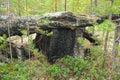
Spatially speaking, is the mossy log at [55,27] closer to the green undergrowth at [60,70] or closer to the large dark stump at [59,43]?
the large dark stump at [59,43]

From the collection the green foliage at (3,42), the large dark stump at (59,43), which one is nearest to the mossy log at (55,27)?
the large dark stump at (59,43)

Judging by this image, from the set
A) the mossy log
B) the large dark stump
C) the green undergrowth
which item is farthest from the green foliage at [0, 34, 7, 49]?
the large dark stump

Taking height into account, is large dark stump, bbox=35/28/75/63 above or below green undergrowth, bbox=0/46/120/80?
above

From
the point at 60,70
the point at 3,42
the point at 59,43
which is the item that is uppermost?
the point at 3,42

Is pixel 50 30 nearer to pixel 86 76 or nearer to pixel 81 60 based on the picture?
pixel 81 60

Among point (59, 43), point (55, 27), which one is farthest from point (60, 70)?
point (55, 27)

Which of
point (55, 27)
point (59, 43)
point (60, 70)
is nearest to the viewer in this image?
point (60, 70)

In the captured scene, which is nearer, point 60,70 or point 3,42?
point 60,70

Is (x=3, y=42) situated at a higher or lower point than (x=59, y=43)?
higher

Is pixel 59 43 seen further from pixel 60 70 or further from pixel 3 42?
pixel 3 42

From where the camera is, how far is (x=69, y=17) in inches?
429

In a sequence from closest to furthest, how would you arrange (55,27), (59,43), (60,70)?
(60,70)
(55,27)
(59,43)

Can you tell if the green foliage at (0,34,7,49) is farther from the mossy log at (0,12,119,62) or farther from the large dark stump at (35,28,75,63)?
the large dark stump at (35,28,75,63)

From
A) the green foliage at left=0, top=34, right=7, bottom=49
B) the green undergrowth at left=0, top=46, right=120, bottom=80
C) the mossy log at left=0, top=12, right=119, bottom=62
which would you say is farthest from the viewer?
the mossy log at left=0, top=12, right=119, bottom=62
